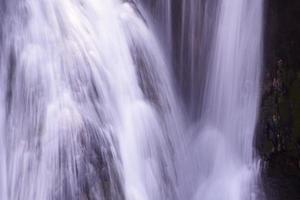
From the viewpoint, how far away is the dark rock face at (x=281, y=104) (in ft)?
26.2

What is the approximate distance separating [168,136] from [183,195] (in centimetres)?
82

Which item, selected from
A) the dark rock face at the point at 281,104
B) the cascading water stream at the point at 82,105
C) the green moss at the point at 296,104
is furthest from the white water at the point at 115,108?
the green moss at the point at 296,104

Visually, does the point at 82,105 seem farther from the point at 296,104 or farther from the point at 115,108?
the point at 296,104

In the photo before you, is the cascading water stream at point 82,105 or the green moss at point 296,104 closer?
the cascading water stream at point 82,105

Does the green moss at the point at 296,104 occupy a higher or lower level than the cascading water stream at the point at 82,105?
lower

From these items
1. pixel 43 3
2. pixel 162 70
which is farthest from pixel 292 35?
pixel 43 3

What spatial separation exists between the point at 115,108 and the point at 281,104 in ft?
7.54

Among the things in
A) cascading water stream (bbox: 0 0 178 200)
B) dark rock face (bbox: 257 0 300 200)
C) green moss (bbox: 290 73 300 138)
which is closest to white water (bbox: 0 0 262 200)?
cascading water stream (bbox: 0 0 178 200)

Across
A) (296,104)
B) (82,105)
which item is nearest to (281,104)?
(296,104)

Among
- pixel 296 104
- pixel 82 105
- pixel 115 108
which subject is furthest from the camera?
pixel 296 104

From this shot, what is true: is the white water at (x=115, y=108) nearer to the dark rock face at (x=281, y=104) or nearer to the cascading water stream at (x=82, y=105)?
the cascading water stream at (x=82, y=105)

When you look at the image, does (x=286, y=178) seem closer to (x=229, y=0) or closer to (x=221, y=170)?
(x=221, y=170)

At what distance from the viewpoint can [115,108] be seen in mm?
7582

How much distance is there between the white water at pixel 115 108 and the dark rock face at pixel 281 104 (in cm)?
18
